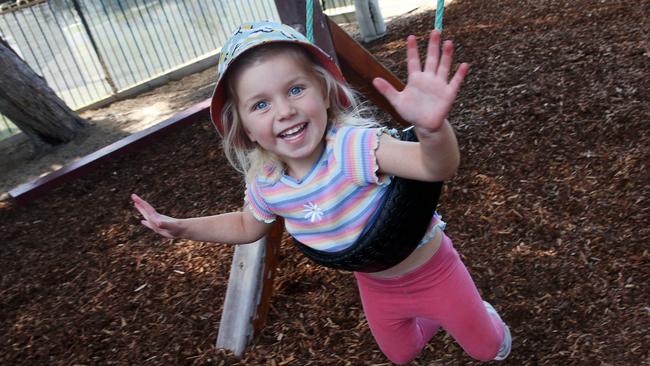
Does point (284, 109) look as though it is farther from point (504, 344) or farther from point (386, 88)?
point (504, 344)

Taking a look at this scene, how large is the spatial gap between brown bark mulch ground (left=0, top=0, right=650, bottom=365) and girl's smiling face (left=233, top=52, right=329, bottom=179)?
1.25 metres

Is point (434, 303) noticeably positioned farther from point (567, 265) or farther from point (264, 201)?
point (567, 265)

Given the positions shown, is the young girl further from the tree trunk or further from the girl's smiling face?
the tree trunk

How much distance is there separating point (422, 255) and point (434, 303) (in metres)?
0.15

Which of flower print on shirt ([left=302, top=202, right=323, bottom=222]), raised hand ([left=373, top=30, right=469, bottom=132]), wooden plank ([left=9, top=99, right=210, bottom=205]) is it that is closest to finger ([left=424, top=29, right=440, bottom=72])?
raised hand ([left=373, top=30, right=469, bottom=132])

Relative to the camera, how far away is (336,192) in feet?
5.26

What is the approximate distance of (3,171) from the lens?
657 centimetres

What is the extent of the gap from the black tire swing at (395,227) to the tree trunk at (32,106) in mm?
5439

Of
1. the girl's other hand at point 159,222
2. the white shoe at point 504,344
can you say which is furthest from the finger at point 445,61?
the white shoe at point 504,344

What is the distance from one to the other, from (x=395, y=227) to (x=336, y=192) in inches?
7.1

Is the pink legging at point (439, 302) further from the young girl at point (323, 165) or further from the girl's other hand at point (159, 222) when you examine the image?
the girl's other hand at point (159, 222)

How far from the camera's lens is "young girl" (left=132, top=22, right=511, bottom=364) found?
151 centimetres

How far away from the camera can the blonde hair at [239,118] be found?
5.15 feet


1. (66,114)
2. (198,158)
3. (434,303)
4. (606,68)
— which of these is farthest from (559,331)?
(66,114)
